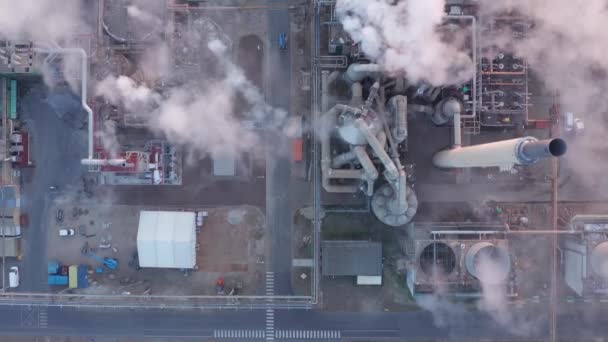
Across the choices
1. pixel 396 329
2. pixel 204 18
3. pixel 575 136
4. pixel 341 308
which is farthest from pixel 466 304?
pixel 204 18

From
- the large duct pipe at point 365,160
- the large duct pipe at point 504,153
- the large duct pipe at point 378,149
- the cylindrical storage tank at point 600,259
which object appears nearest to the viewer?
the large duct pipe at point 504,153

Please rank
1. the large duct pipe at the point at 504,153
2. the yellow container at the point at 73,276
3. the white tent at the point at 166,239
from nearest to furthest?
1. the large duct pipe at the point at 504,153
2. the white tent at the point at 166,239
3. the yellow container at the point at 73,276

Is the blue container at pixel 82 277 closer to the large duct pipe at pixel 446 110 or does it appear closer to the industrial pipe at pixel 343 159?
the industrial pipe at pixel 343 159

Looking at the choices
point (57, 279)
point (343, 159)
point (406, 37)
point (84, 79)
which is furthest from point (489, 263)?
point (57, 279)

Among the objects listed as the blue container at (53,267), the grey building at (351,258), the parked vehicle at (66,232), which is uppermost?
the parked vehicle at (66,232)

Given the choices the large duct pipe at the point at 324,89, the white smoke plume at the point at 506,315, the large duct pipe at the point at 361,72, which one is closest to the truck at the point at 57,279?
the large duct pipe at the point at 324,89

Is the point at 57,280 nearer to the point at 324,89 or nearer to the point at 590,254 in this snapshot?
the point at 324,89

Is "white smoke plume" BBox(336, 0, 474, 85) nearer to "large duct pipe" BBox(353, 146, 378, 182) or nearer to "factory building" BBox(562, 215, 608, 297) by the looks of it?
"large duct pipe" BBox(353, 146, 378, 182)
